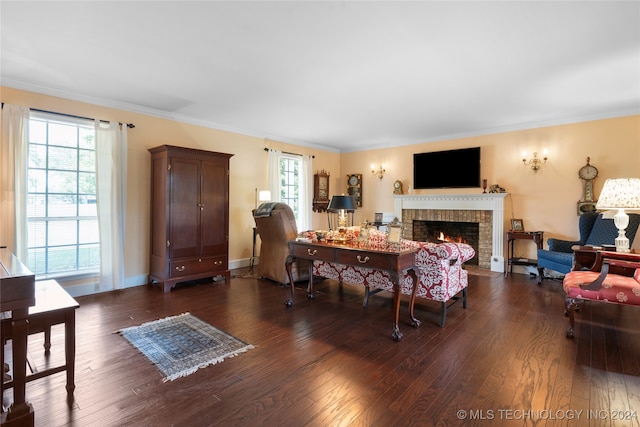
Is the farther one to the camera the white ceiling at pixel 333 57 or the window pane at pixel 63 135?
the window pane at pixel 63 135

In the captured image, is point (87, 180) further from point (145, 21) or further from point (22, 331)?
point (22, 331)

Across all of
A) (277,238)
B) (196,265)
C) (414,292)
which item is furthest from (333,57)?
(196,265)

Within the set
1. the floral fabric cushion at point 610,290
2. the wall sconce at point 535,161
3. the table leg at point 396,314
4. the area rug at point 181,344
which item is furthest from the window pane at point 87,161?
the wall sconce at point 535,161

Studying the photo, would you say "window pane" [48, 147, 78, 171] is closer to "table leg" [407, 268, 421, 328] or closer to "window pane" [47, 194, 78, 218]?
"window pane" [47, 194, 78, 218]

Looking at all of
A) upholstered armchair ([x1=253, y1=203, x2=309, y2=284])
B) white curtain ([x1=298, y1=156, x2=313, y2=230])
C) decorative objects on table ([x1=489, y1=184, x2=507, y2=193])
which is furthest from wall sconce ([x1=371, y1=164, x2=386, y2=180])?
upholstered armchair ([x1=253, y1=203, x2=309, y2=284])

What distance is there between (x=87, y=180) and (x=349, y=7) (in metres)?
4.02

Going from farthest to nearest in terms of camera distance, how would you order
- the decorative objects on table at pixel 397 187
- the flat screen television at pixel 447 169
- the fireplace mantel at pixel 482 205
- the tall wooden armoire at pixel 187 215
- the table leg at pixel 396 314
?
the decorative objects on table at pixel 397 187
the flat screen television at pixel 447 169
the fireplace mantel at pixel 482 205
the tall wooden armoire at pixel 187 215
the table leg at pixel 396 314

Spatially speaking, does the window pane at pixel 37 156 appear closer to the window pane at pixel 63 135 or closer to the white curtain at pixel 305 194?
the window pane at pixel 63 135

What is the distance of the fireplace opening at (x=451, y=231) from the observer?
20.5ft

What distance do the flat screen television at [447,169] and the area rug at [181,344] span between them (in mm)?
5054

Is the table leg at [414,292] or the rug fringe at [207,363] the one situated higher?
the table leg at [414,292]

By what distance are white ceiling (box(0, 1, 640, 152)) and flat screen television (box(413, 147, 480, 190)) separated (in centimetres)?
111

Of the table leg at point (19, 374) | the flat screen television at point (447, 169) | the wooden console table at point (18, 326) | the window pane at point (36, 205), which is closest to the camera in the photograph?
the wooden console table at point (18, 326)

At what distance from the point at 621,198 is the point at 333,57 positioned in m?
2.98
